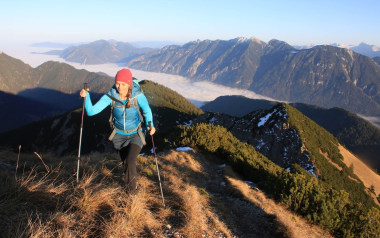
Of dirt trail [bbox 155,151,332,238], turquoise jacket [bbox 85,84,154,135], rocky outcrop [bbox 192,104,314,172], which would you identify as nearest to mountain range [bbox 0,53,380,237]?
rocky outcrop [bbox 192,104,314,172]

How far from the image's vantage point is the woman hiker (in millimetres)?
5684

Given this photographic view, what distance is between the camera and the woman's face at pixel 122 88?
558 centimetres

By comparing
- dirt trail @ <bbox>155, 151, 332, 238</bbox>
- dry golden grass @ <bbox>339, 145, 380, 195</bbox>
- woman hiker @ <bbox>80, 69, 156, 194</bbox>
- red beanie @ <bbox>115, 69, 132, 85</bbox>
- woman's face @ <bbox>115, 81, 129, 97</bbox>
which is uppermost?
red beanie @ <bbox>115, 69, 132, 85</bbox>

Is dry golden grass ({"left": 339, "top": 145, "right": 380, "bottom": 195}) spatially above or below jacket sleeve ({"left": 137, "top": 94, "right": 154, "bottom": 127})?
below

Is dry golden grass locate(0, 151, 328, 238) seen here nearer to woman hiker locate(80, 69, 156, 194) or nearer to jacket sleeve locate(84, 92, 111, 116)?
woman hiker locate(80, 69, 156, 194)

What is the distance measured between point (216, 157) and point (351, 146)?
223 metres

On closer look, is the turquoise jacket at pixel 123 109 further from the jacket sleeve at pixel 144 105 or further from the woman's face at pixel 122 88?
the woman's face at pixel 122 88

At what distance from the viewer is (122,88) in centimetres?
564

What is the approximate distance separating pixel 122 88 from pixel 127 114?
66 centimetres

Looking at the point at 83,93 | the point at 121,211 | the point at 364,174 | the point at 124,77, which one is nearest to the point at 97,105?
the point at 83,93

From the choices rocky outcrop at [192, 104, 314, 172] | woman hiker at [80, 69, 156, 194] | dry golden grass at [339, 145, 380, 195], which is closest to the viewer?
woman hiker at [80, 69, 156, 194]

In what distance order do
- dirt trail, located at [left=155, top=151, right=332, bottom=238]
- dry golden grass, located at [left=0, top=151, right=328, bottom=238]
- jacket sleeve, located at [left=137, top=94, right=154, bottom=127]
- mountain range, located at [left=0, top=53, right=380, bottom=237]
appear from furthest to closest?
mountain range, located at [left=0, top=53, right=380, bottom=237] < dirt trail, located at [left=155, top=151, right=332, bottom=238] < jacket sleeve, located at [left=137, top=94, right=154, bottom=127] < dry golden grass, located at [left=0, top=151, right=328, bottom=238]

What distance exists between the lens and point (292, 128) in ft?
187

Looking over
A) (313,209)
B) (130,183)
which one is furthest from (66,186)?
(313,209)
